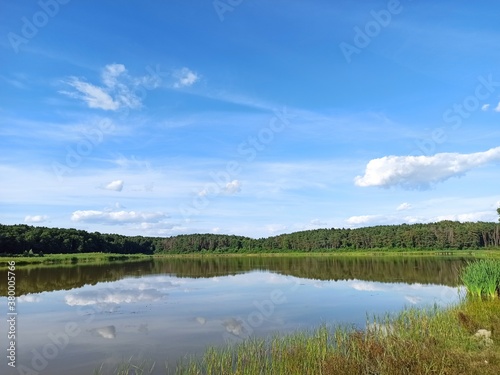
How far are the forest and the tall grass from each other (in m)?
83.6

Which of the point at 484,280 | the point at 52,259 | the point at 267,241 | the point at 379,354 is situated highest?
the point at 267,241

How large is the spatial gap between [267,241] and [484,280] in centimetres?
14798

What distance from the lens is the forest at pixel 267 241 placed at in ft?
300

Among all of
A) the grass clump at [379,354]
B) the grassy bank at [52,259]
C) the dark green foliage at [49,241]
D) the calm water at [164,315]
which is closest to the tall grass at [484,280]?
the calm water at [164,315]

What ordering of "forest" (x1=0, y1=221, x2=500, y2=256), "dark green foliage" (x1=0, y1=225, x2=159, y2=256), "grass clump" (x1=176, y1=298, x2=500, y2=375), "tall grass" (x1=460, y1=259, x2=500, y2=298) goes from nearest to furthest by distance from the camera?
"grass clump" (x1=176, y1=298, x2=500, y2=375)
"tall grass" (x1=460, y1=259, x2=500, y2=298)
"dark green foliage" (x1=0, y1=225, x2=159, y2=256)
"forest" (x1=0, y1=221, x2=500, y2=256)

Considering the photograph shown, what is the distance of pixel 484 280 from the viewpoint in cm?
1653

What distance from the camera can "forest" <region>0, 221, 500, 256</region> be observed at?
91438mm

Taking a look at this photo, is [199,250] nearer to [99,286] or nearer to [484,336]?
[99,286]

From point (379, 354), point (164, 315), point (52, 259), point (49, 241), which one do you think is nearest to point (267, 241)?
point (49, 241)

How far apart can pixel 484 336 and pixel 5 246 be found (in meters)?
89.3

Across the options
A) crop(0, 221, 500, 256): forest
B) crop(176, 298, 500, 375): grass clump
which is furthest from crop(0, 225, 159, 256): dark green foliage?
crop(176, 298, 500, 375): grass clump

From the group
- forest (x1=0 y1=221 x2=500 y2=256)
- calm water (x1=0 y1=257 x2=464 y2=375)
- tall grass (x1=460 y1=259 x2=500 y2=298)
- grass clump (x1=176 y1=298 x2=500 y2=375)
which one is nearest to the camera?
grass clump (x1=176 y1=298 x2=500 y2=375)

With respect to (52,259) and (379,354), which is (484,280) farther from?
(52,259)

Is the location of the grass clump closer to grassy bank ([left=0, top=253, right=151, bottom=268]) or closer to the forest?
grassy bank ([left=0, top=253, right=151, bottom=268])
